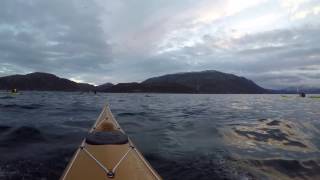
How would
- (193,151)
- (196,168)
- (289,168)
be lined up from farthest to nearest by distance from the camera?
(193,151) < (289,168) < (196,168)

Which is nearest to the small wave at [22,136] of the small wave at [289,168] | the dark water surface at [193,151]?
the dark water surface at [193,151]

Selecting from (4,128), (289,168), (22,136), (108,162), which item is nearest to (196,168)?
(289,168)

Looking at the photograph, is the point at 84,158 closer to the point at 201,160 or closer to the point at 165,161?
the point at 165,161

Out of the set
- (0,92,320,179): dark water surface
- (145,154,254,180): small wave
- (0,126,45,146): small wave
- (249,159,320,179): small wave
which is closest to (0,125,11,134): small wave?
(0,92,320,179): dark water surface

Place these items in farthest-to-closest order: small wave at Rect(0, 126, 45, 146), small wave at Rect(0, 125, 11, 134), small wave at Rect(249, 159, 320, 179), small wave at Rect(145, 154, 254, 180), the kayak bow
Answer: small wave at Rect(0, 125, 11, 134)
small wave at Rect(0, 126, 45, 146)
small wave at Rect(249, 159, 320, 179)
small wave at Rect(145, 154, 254, 180)
the kayak bow

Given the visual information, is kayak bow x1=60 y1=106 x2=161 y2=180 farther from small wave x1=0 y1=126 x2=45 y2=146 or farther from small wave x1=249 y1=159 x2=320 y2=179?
small wave x1=0 y1=126 x2=45 y2=146

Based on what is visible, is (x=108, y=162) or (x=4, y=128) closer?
(x=108, y=162)

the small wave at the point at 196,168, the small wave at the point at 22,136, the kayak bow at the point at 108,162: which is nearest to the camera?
the kayak bow at the point at 108,162

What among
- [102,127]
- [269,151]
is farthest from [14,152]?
[269,151]

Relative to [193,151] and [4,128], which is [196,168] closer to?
[193,151]

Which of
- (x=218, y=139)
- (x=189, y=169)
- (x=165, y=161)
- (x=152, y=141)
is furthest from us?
(x=218, y=139)

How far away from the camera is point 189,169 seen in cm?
958

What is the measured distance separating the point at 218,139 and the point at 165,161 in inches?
215

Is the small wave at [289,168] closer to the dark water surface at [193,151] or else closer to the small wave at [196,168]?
the dark water surface at [193,151]
